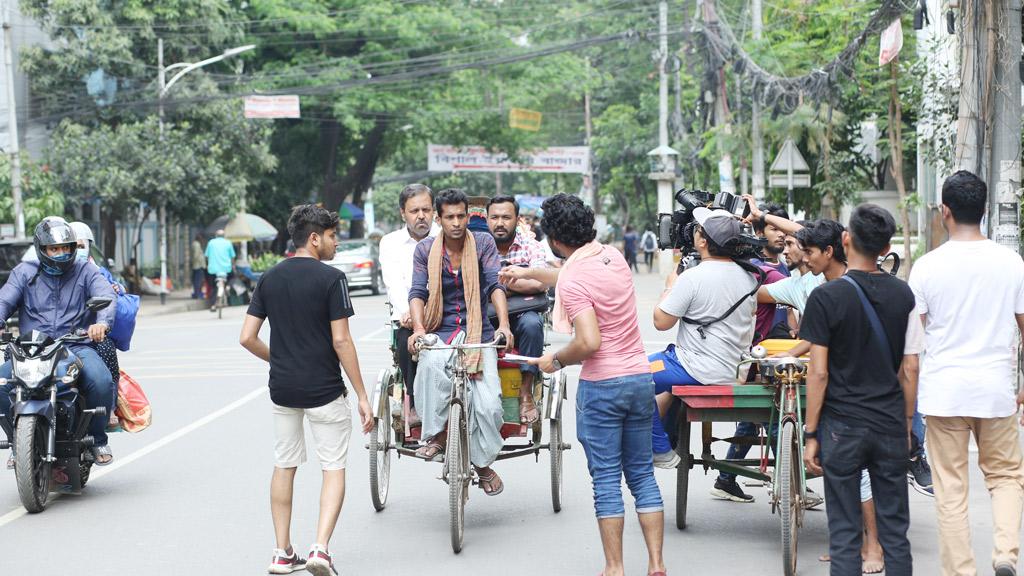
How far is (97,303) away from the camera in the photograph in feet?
26.9

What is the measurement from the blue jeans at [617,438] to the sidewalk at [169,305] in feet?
76.3

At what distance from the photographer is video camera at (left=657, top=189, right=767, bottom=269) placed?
716 centimetres

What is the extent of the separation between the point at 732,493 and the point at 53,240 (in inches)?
181

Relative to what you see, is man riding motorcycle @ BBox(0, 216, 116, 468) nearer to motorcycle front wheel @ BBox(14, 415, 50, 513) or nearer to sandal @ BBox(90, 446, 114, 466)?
sandal @ BBox(90, 446, 114, 466)

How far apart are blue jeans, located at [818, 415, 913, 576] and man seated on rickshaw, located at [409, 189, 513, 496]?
2.26m

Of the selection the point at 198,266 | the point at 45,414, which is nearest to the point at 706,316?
the point at 45,414

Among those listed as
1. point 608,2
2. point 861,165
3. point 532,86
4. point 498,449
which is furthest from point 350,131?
point 498,449

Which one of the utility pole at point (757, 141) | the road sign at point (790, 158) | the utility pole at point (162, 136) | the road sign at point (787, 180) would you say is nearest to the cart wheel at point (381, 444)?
the road sign at point (790, 158)

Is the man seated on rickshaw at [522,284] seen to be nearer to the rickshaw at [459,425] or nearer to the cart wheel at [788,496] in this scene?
the rickshaw at [459,425]

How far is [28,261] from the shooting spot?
337 inches

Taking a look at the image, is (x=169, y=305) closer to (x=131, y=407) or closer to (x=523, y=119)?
(x=523, y=119)

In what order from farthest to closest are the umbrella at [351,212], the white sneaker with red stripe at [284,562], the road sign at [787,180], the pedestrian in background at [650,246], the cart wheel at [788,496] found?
the umbrella at [351,212] < the pedestrian in background at [650,246] < the road sign at [787,180] < the white sneaker with red stripe at [284,562] < the cart wheel at [788,496]

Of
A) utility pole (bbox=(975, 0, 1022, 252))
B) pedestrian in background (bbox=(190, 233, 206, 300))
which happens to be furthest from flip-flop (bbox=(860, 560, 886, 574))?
pedestrian in background (bbox=(190, 233, 206, 300))

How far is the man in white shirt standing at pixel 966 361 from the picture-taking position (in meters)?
5.61
